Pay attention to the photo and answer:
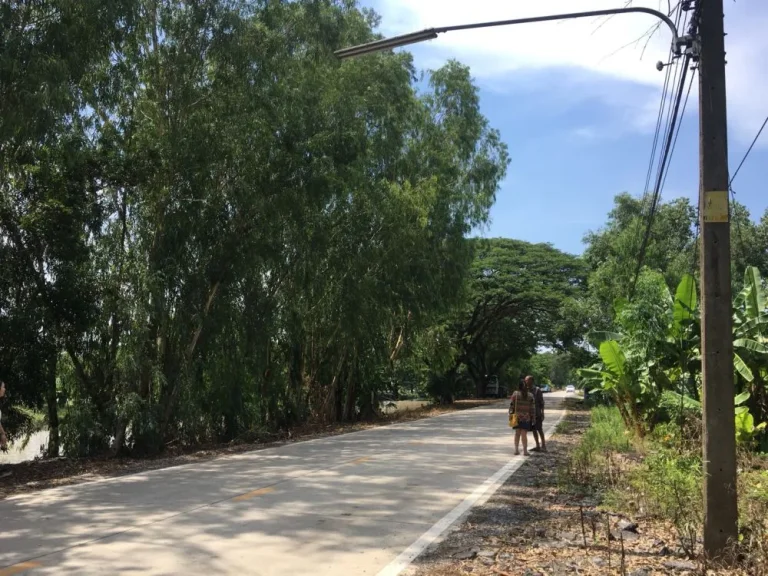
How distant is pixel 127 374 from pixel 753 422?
43.1 feet

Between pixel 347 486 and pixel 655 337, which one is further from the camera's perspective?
pixel 655 337

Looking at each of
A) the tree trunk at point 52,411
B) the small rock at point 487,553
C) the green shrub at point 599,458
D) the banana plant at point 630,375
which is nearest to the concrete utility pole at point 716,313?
the small rock at point 487,553

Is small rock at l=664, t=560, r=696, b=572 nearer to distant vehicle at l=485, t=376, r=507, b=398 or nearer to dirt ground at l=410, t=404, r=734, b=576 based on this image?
dirt ground at l=410, t=404, r=734, b=576

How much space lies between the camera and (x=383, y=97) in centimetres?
2361

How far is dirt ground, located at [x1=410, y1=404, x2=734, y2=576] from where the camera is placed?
594cm

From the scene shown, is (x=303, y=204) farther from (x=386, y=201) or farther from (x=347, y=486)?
(x=347, y=486)

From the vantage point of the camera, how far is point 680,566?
5777 mm

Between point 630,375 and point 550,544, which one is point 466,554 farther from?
point 630,375

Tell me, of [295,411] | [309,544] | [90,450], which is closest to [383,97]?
[295,411]

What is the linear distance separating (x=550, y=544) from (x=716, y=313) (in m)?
Answer: 2.92

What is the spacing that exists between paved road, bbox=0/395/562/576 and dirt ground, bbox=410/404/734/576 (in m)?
0.35

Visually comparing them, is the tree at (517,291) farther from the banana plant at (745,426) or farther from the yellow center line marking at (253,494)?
the yellow center line marking at (253,494)

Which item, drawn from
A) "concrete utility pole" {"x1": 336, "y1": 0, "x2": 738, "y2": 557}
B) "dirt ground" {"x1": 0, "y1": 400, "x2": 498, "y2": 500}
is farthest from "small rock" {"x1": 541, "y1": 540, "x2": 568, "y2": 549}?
"dirt ground" {"x1": 0, "y1": 400, "x2": 498, "y2": 500}

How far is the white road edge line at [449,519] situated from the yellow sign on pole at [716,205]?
4212 millimetres
